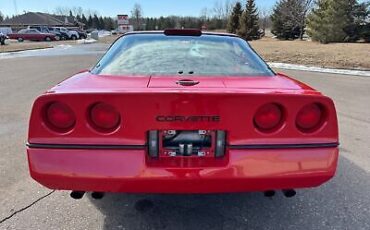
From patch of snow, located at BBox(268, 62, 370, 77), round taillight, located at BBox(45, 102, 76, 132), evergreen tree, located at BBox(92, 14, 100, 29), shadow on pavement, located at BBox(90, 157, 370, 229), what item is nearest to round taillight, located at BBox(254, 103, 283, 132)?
shadow on pavement, located at BBox(90, 157, 370, 229)

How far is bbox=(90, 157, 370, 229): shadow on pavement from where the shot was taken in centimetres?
261

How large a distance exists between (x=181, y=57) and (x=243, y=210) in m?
1.43

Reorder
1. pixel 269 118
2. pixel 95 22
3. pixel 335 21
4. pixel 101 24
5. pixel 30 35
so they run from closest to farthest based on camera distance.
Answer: pixel 269 118
pixel 335 21
pixel 30 35
pixel 95 22
pixel 101 24

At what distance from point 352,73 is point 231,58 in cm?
1165

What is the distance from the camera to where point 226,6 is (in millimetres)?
95125

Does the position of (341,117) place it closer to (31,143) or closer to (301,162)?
(301,162)

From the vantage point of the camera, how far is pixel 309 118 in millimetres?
2203

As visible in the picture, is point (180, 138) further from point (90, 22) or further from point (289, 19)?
point (90, 22)

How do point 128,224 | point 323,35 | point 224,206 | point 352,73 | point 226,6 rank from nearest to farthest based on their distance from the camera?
point 128,224 < point 224,206 < point 352,73 < point 323,35 < point 226,6

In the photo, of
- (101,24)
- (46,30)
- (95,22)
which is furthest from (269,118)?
(95,22)

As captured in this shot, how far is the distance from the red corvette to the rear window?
51cm

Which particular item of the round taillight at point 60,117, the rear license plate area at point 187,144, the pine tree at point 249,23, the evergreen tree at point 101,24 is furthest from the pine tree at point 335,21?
the evergreen tree at point 101,24

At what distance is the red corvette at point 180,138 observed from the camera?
2068mm

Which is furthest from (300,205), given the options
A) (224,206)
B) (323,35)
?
(323,35)
